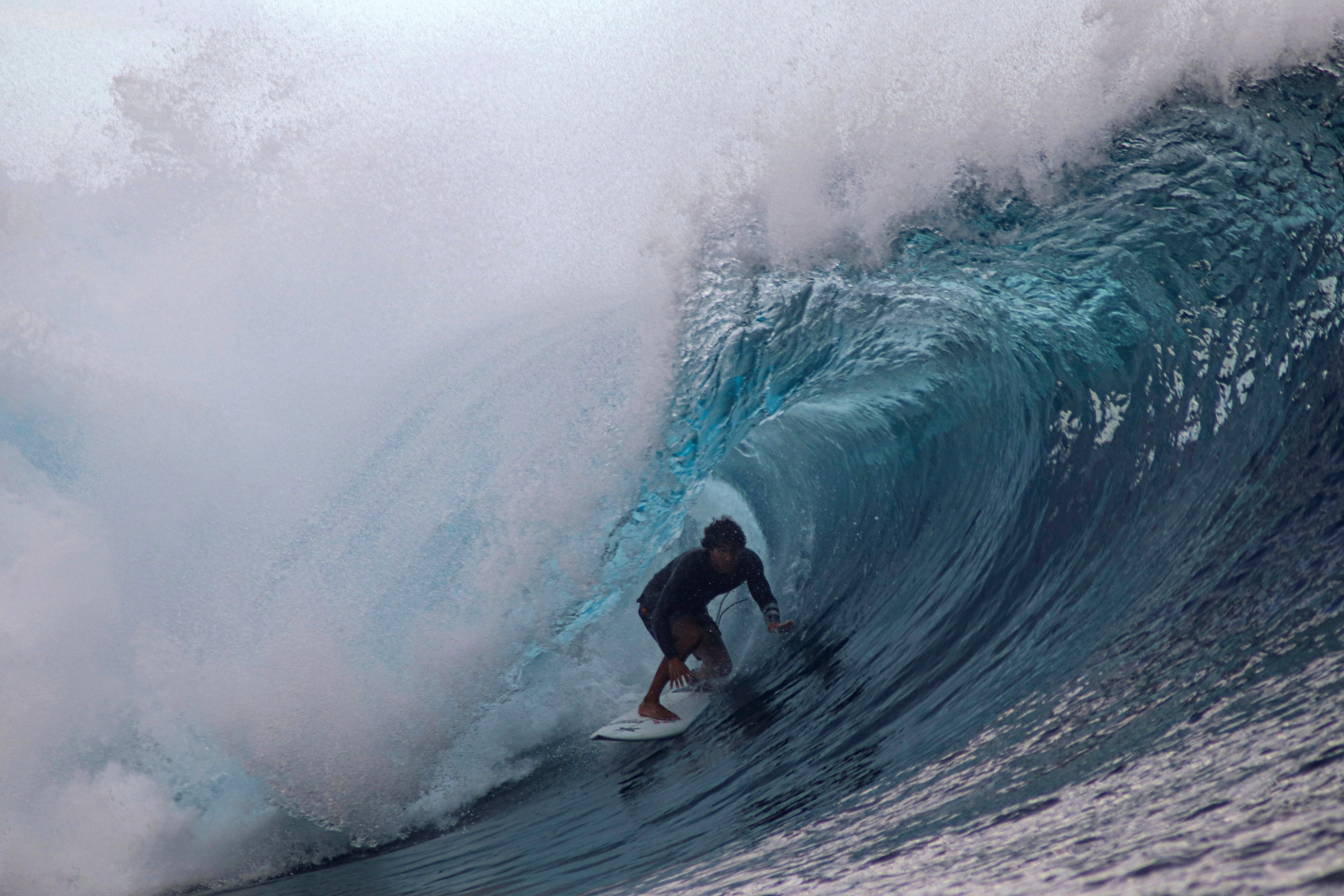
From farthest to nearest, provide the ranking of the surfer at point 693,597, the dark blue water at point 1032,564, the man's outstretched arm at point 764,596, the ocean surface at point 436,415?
the man's outstretched arm at point 764,596 < the surfer at point 693,597 < the ocean surface at point 436,415 < the dark blue water at point 1032,564

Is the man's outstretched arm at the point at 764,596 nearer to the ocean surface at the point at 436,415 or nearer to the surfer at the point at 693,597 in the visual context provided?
the surfer at the point at 693,597

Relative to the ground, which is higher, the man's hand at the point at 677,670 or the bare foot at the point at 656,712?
the man's hand at the point at 677,670

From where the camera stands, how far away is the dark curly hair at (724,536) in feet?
13.2

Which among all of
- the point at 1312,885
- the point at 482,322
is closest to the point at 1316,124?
the point at 1312,885

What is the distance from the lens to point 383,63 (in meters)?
4.43

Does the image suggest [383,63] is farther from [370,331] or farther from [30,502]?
[30,502]

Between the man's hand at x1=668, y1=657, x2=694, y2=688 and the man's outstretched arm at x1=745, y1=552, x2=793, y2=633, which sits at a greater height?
the man's outstretched arm at x1=745, y1=552, x2=793, y2=633

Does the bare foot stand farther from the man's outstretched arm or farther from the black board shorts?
the man's outstretched arm

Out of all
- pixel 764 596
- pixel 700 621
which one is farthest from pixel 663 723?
pixel 764 596

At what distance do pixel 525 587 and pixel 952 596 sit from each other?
7.29ft

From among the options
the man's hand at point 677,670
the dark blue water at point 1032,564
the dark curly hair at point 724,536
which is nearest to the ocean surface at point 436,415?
the dark blue water at point 1032,564

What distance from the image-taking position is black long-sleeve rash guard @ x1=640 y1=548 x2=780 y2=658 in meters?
4.09

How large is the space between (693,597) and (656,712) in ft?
1.96

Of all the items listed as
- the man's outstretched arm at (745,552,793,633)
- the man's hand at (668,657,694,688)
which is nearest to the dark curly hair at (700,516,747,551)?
the man's outstretched arm at (745,552,793,633)
